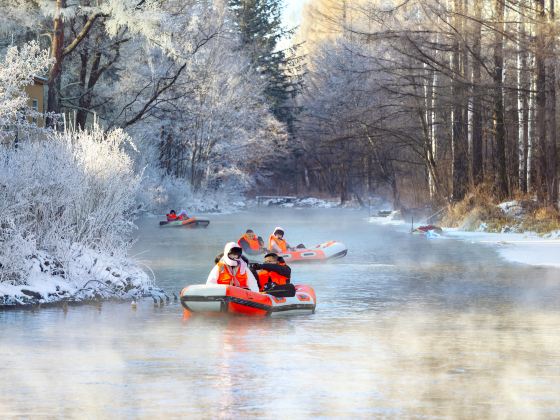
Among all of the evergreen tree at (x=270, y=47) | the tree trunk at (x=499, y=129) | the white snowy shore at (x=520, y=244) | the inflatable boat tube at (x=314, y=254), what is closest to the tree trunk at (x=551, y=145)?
the white snowy shore at (x=520, y=244)

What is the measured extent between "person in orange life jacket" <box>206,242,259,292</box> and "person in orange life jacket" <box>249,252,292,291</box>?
2.08ft

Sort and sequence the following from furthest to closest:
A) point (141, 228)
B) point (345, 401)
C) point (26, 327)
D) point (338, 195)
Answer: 1. point (338, 195)
2. point (141, 228)
3. point (26, 327)
4. point (345, 401)

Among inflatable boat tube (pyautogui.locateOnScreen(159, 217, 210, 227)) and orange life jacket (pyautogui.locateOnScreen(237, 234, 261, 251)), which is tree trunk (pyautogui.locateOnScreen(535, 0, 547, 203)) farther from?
inflatable boat tube (pyautogui.locateOnScreen(159, 217, 210, 227))

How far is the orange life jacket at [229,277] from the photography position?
57.9ft

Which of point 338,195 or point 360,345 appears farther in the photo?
point 338,195

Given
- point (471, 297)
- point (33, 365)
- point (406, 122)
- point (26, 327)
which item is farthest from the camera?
point (406, 122)

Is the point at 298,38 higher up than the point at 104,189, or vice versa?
the point at 298,38

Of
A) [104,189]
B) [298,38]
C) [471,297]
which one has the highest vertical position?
[298,38]

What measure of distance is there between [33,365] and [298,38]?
311ft

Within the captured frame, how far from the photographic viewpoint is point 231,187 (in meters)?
75.8

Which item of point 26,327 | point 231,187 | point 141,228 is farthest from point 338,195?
point 26,327

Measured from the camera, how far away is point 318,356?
13.4m

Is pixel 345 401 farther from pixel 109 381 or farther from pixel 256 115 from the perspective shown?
pixel 256 115

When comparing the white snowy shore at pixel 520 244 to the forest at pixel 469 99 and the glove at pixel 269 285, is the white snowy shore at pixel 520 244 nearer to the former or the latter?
the forest at pixel 469 99
